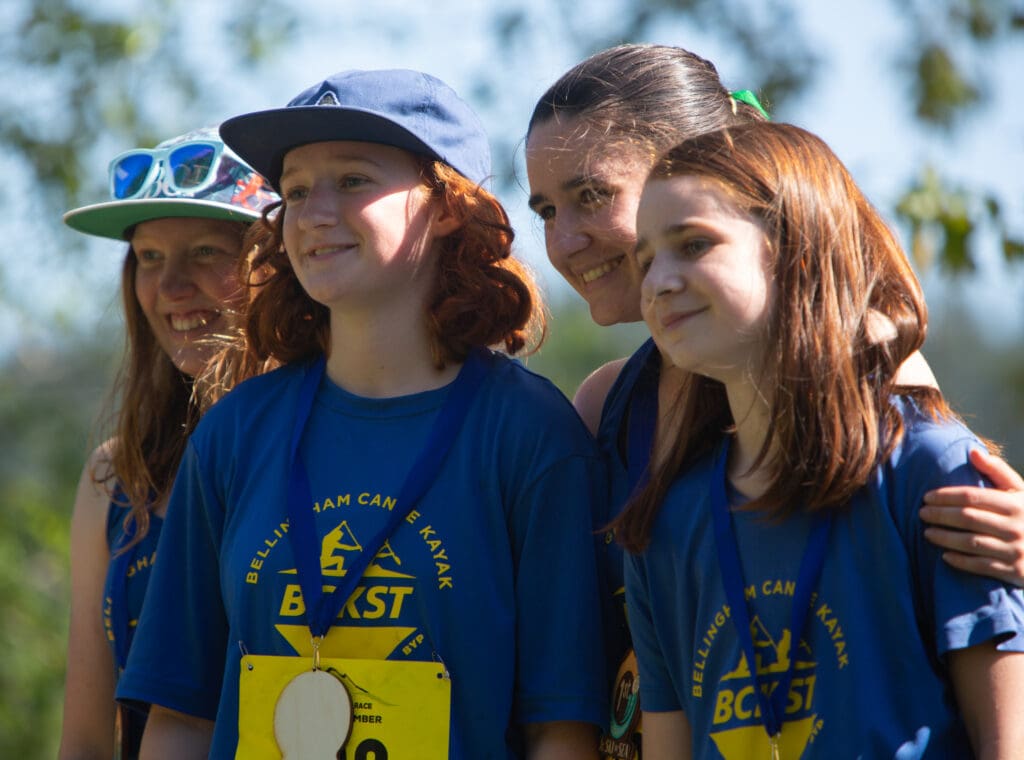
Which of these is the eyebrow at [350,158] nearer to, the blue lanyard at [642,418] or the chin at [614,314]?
the chin at [614,314]

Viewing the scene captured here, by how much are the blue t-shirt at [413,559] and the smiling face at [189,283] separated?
58 cm

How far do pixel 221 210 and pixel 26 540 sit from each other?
7.85 meters

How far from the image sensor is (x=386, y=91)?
10.2ft

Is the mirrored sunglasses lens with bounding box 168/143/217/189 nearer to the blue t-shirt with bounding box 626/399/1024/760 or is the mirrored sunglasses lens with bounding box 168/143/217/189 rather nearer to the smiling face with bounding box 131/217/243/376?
the smiling face with bounding box 131/217/243/376

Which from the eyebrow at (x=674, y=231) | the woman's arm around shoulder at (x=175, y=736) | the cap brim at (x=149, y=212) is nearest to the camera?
the eyebrow at (x=674, y=231)

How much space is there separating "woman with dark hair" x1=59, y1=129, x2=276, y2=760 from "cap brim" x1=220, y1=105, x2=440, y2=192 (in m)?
0.45

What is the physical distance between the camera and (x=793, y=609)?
2.40 m

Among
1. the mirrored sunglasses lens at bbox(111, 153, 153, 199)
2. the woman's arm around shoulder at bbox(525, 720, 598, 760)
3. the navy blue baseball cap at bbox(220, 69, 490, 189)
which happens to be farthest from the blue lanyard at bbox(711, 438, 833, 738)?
the mirrored sunglasses lens at bbox(111, 153, 153, 199)

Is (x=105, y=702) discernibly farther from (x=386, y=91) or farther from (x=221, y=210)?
(x=386, y=91)

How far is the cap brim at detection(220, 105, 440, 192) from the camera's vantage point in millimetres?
3023

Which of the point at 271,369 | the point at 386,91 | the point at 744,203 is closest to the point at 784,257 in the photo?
the point at 744,203

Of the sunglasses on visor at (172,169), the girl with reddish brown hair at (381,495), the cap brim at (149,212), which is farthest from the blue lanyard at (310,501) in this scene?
the sunglasses on visor at (172,169)

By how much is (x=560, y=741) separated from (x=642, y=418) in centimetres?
77

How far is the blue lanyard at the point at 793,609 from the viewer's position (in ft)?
7.84
